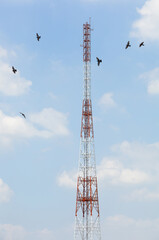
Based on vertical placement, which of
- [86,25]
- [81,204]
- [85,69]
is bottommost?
[81,204]

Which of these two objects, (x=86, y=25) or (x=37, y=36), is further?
(x=86, y=25)

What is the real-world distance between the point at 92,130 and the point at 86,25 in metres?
19.5

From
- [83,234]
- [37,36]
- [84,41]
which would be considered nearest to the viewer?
[37,36]

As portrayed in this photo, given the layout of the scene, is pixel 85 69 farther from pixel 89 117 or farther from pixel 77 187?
pixel 77 187

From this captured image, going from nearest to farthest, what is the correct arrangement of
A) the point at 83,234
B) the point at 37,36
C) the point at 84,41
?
the point at 37,36 < the point at 83,234 < the point at 84,41

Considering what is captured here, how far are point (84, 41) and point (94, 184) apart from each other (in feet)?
85.8

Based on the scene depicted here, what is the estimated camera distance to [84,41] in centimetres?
8325

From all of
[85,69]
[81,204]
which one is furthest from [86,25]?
[81,204]

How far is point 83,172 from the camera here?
80938 mm

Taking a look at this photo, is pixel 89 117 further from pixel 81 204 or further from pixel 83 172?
pixel 81 204

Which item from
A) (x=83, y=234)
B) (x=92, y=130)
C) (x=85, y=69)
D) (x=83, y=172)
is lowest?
(x=83, y=234)

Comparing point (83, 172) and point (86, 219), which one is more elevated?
point (83, 172)

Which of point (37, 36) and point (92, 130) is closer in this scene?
point (37, 36)

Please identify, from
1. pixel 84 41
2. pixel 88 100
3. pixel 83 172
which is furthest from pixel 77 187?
pixel 84 41
